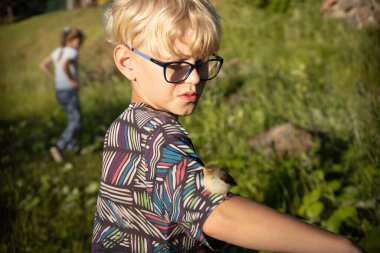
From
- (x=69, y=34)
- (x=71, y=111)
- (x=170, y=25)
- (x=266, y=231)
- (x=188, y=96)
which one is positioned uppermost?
(x=69, y=34)

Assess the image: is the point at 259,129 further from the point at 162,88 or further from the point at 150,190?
the point at 150,190

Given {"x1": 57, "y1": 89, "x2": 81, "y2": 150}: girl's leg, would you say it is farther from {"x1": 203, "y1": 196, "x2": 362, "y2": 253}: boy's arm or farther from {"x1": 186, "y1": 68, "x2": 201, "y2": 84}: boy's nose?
{"x1": 203, "y1": 196, "x2": 362, "y2": 253}: boy's arm

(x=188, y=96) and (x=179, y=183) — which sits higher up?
(x=188, y=96)


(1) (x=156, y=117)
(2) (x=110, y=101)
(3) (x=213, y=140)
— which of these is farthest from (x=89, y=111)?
(1) (x=156, y=117)

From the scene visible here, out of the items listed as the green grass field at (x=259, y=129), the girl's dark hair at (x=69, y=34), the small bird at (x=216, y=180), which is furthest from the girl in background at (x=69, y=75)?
the small bird at (x=216, y=180)

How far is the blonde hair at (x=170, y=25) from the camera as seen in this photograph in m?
1.39

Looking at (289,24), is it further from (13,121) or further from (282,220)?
(282,220)

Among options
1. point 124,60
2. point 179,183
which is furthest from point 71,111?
point 179,183

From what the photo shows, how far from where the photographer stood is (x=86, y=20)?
1562cm

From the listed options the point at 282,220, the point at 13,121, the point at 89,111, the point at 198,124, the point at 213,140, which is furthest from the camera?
the point at 13,121

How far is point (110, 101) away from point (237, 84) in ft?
6.97

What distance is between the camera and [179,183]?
1.10 m

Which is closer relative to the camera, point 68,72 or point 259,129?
point 259,129

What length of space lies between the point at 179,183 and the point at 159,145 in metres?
0.15
